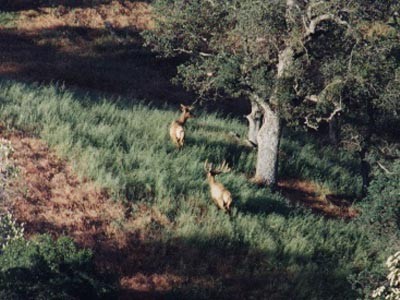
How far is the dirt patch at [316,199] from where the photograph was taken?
20.9 m

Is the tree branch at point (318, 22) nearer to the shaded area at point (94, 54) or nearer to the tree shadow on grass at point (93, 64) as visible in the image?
the tree shadow on grass at point (93, 64)

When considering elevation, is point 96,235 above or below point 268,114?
below

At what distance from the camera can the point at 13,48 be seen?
121ft

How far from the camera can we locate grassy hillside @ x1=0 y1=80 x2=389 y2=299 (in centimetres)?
1441

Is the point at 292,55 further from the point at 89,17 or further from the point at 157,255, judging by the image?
the point at 89,17

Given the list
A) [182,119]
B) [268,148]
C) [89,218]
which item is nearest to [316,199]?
[268,148]

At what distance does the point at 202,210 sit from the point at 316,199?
655 cm

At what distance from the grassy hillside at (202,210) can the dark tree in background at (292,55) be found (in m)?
2.59

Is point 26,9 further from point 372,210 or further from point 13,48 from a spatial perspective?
point 372,210

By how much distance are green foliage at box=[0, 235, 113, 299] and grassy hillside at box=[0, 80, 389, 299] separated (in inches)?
89.4

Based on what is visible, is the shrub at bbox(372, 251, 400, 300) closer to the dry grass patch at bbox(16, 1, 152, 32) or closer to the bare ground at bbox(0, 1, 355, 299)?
the bare ground at bbox(0, 1, 355, 299)

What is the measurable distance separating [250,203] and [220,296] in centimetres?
463

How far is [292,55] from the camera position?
18859 millimetres

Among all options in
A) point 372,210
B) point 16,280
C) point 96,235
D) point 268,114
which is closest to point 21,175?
point 96,235
